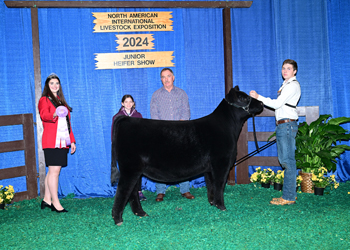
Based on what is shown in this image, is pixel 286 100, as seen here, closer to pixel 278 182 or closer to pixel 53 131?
pixel 278 182

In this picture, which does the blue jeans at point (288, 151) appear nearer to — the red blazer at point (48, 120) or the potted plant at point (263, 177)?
the potted plant at point (263, 177)

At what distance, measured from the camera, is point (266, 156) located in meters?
5.29

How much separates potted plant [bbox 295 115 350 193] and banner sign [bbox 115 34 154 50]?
2983 millimetres

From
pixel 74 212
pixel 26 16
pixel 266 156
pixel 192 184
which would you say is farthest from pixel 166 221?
pixel 26 16

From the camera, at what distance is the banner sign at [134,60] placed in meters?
4.95

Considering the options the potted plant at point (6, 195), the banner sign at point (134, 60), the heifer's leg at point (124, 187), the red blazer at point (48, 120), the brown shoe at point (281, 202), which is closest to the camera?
the heifer's leg at point (124, 187)

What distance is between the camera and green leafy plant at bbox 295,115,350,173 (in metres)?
4.47

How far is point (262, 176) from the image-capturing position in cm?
503

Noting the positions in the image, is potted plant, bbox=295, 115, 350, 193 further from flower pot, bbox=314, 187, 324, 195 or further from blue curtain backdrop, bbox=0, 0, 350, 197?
blue curtain backdrop, bbox=0, 0, 350, 197

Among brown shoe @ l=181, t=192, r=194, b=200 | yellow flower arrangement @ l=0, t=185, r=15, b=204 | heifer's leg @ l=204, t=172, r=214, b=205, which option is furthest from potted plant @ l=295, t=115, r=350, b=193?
yellow flower arrangement @ l=0, t=185, r=15, b=204

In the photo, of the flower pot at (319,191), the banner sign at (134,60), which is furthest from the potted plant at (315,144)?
the banner sign at (134,60)

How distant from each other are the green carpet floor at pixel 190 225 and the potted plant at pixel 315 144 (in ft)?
1.47

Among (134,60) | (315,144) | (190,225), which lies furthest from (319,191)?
(134,60)

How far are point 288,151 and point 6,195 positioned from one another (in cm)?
433
